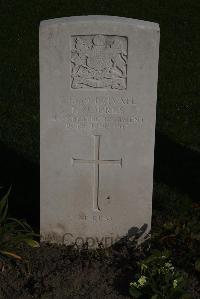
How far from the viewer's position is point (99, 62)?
197 inches

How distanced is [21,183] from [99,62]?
2227 millimetres

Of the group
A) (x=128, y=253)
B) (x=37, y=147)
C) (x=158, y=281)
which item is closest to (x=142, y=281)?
(x=158, y=281)

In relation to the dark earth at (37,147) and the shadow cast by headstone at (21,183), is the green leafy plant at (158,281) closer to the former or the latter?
the dark earth at (37,147)

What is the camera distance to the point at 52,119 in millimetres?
5137

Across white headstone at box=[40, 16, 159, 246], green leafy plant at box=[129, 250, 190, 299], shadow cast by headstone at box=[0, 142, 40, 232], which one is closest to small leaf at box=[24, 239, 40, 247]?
white headstone at box=[40, 16, 159, 246]

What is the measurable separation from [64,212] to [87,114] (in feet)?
3.07

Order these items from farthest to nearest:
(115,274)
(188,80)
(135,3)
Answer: (135,3), (188,80), (115,274)

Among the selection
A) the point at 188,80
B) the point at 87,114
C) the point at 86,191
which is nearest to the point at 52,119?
the point at 87,114

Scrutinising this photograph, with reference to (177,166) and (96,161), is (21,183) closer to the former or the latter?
(96,161)

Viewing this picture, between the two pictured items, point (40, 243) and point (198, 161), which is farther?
point (198, 161)

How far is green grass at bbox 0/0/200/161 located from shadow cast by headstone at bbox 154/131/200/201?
16 cm

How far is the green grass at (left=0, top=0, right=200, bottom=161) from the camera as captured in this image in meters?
8.04

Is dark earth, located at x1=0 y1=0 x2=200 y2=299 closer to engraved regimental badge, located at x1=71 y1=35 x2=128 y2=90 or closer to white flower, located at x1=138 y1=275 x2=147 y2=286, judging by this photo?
white flower, located at x1=138 y1=275 x2=147 y2=286

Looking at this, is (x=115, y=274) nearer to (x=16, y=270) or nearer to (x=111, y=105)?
(x=16, y=270)
